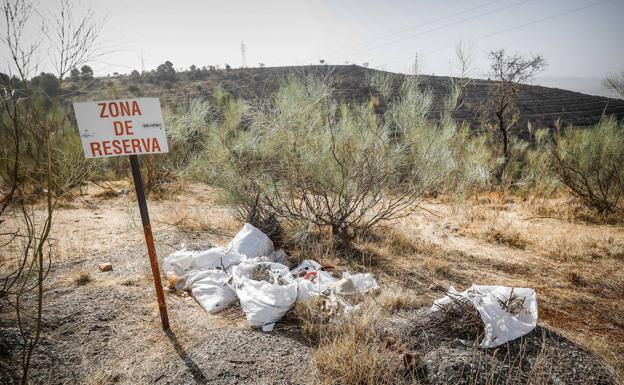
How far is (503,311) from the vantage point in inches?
113

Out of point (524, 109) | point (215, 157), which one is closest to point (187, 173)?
point (215, 157)

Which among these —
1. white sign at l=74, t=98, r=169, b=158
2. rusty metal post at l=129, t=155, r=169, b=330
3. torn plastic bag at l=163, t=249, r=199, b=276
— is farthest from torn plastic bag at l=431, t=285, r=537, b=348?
white sign at l=74, t=98, r=169, b=158

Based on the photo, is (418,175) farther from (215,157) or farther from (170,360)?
(170,360)

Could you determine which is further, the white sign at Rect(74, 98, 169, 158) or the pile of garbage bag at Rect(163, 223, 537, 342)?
the pile of garbage bag at Rect(163, 223, 537, 342)

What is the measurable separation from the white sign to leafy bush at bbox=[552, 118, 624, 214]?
9213mm

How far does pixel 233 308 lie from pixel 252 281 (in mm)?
357

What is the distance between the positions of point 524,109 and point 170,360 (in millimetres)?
26557

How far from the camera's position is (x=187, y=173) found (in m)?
6.59

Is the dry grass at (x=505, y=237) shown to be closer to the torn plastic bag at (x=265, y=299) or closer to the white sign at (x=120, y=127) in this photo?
the torn plastic bag at (x=265, y=299)

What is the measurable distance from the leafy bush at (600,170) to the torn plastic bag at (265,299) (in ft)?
26.5

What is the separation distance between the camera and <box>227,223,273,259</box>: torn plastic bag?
423cm

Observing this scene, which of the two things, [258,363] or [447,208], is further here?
[447,208]

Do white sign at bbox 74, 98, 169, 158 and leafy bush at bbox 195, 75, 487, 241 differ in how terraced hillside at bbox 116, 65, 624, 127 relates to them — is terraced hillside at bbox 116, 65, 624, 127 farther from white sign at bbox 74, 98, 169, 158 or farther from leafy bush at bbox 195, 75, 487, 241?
white sign at bbox 74, 98, 169, 158

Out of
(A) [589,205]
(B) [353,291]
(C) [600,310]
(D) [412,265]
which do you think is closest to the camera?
(B) [353,291]
